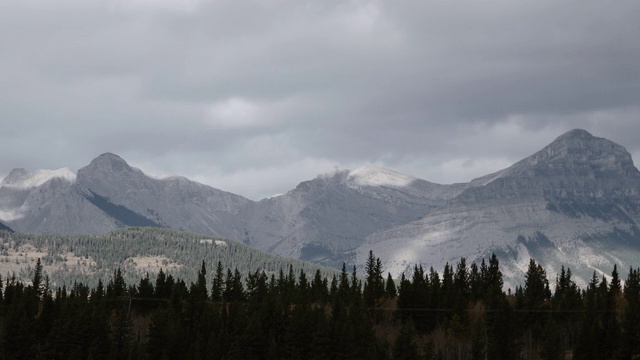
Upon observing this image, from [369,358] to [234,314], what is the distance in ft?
118

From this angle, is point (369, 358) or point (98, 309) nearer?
point (369, 358)

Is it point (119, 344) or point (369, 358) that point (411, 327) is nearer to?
point (369, 358)

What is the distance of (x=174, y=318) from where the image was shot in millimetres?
196625

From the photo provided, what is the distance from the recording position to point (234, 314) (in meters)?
199

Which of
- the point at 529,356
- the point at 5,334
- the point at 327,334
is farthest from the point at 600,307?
the point at 5,334

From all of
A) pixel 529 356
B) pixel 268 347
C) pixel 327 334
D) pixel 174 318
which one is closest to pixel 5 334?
pixel 174 318

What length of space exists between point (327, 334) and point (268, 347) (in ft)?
41.0

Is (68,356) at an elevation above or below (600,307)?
below

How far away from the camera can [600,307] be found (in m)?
192

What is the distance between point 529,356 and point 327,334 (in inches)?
1652

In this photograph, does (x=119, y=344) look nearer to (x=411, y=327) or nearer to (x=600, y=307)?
(x=411, y=327)

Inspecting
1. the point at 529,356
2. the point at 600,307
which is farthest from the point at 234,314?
the point at 600,307

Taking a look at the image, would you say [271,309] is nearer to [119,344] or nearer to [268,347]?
[268,347]

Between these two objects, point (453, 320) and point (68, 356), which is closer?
point (68, 356)
